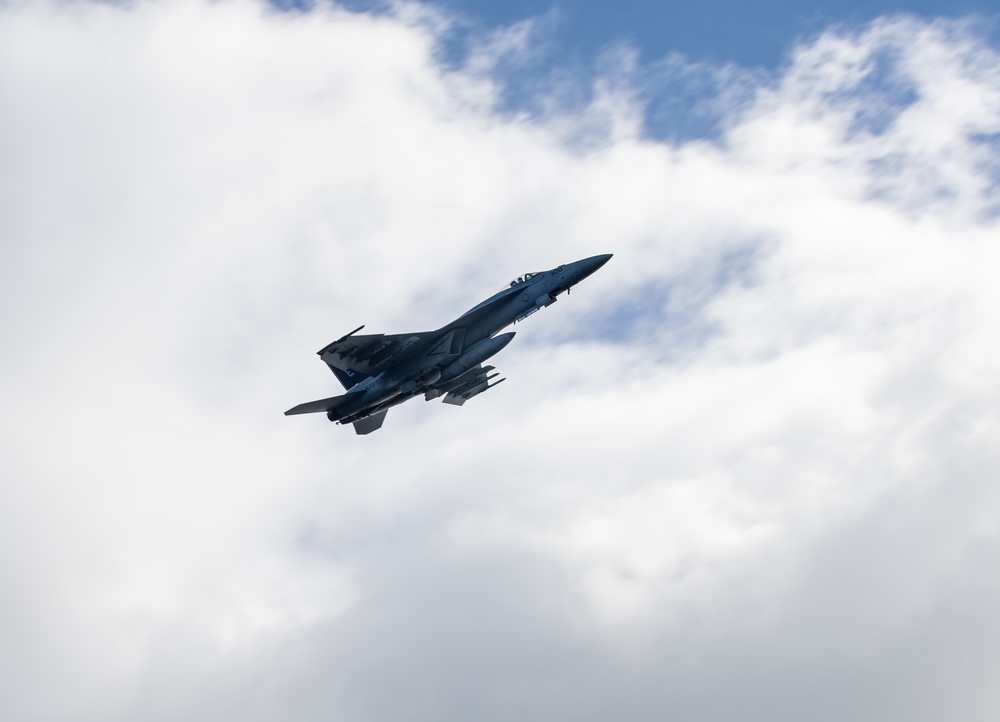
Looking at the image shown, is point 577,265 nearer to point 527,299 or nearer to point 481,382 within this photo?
point 527,299

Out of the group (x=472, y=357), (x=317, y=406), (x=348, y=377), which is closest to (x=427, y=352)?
(x=472, y=357)

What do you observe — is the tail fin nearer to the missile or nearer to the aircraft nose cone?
the missile

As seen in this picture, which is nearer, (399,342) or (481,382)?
(399,342)

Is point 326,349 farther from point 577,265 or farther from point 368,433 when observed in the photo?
point 577,265

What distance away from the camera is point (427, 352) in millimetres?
55938

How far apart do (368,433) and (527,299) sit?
1284 cm

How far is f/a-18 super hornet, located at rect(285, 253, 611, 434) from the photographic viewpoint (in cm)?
5534

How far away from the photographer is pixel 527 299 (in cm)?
5700

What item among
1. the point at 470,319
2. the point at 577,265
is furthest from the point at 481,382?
the point at 577,265

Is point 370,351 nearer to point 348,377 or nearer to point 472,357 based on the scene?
point 348,377

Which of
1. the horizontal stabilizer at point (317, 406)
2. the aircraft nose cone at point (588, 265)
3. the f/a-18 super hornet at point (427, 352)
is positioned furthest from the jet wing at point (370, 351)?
the aircraft nose cone at point (588, 265)

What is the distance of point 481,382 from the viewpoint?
197ft

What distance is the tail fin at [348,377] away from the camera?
56938 mm

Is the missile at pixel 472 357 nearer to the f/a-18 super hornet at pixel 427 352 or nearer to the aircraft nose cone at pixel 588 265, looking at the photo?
the f/a-18 super hornet at pixel 427 352
